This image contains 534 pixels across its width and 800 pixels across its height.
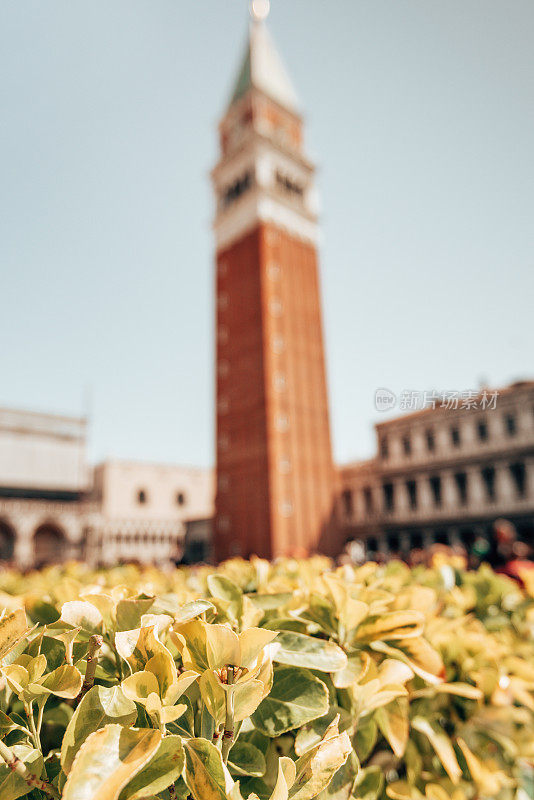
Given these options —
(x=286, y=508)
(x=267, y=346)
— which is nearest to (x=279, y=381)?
(x=267, y=346)

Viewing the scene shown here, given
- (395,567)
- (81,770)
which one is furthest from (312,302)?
(81,770)

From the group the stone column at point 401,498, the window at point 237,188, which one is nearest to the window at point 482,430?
the stone column at point 401,498

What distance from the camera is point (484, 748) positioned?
1.55 m

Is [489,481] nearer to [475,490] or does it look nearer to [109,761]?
[475,490]

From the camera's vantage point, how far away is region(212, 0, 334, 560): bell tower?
28328 mm

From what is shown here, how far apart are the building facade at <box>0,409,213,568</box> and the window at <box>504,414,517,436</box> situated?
70.2 feet

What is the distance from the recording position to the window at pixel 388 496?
32.1m

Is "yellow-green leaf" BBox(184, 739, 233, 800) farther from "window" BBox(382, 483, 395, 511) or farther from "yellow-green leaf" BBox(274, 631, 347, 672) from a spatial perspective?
"window" BBox(382, 483, 395, 511)

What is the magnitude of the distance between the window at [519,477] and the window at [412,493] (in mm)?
5652

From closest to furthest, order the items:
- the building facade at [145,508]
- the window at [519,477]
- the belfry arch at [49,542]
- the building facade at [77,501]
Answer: the window at [519,477] < the building facade at [77,501] < the belfry arch at [49,542] < the building facade at [145,508]

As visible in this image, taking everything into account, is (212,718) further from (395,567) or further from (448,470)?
(448,470)

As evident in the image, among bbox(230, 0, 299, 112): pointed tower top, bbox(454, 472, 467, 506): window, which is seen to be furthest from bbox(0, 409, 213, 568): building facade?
bbox(230, 0, 299, 112): pointed tower top

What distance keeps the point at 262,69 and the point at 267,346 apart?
21.0 metres

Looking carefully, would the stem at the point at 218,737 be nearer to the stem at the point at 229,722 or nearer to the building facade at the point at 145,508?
the stem at the point at 229,722
